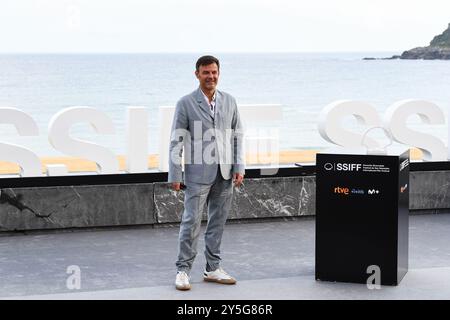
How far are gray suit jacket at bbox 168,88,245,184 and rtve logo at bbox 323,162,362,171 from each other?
0.83 metres

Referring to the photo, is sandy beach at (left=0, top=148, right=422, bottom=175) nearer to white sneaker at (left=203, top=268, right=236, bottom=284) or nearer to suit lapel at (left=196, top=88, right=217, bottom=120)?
white sneaker at (left=203, top=268, right=236, bottom=284)

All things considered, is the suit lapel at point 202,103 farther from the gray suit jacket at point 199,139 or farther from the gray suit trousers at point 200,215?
the gray suit trousers at point 200,215

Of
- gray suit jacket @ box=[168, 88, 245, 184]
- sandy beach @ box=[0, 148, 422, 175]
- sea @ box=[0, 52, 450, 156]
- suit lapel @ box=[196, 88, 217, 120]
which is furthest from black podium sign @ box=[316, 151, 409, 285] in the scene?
sea @ box=[0, 52, 450, 156]

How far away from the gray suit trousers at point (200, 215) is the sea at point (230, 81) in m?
36.0

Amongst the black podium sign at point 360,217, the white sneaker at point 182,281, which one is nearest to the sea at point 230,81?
the black podium sign at point 360,217

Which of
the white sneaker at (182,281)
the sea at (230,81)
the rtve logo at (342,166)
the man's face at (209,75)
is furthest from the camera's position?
the sea at (230,81)

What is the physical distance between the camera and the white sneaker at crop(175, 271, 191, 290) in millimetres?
6887

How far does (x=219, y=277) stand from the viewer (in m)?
7.11

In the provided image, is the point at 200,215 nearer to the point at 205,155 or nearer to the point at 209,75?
the point at 205,155

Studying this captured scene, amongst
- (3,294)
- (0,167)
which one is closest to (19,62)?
(0,167)

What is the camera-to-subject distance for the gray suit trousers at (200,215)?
690 cm

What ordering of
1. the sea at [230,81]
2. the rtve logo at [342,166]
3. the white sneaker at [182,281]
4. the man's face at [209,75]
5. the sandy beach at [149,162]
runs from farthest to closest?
the sea at [230,81]
the sandy beach at [149,162]
the rtve logo at [342,166]
the white sneaker at [182,281]
the man's face at [209,75]

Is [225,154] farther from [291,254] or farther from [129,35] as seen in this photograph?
[129,35]

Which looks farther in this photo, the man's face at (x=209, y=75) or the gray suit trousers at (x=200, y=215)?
the gray suit trousers at (x=200, y=215)
